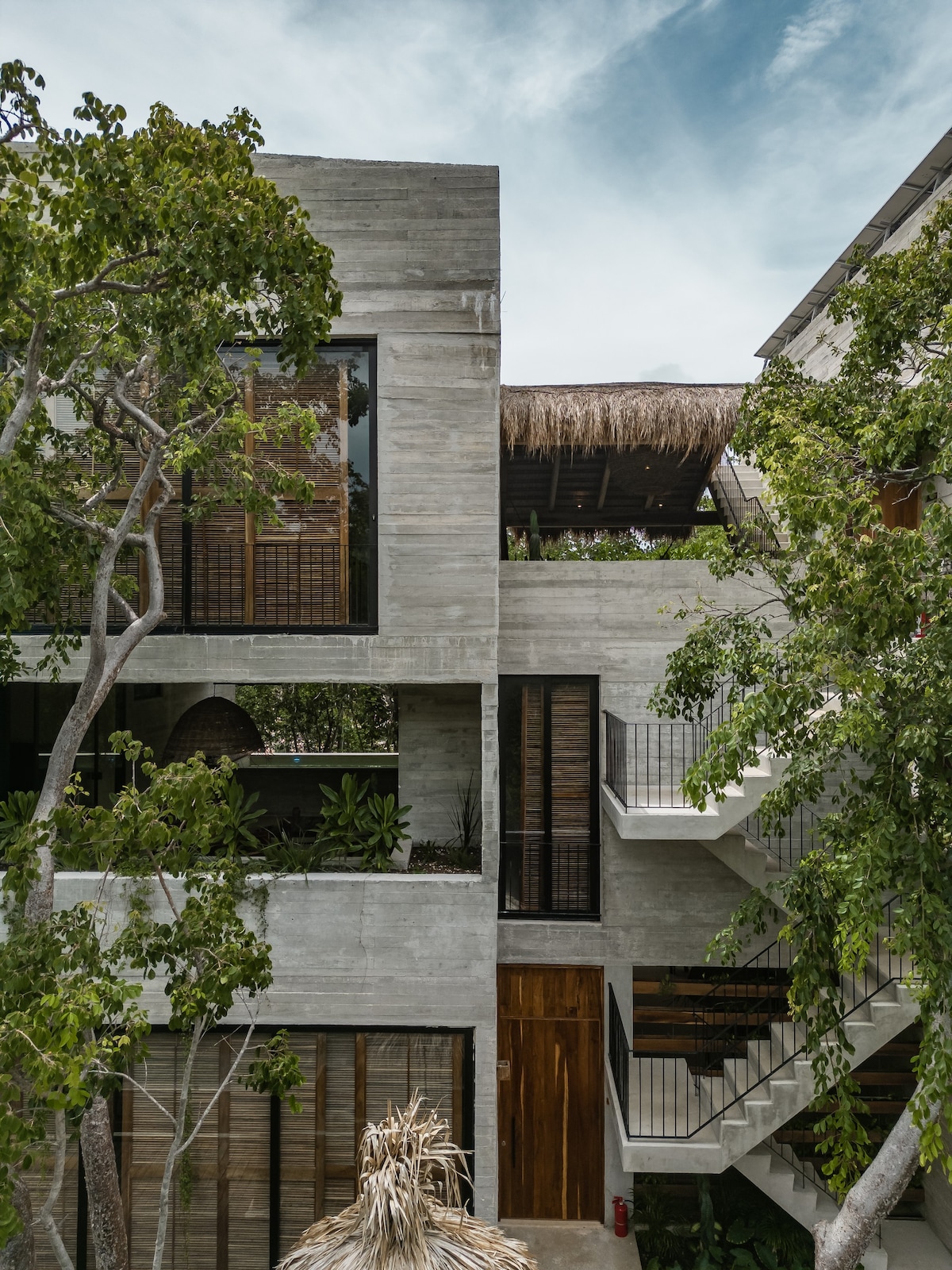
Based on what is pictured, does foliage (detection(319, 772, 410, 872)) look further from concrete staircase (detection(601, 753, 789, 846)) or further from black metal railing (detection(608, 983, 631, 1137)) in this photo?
black metal railing (detection(608, 983, 631, 1137))

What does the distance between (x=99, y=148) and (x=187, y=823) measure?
328 centimetres

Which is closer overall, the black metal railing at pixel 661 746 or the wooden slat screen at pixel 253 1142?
the wooden slat screen at pixel 253 1142

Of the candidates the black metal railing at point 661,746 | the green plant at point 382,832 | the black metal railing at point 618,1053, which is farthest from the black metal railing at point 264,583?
the black metal railing at point 618,1053

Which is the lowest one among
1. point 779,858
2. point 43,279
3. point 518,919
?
point 518,919

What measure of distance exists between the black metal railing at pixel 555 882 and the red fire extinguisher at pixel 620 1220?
8.10ft

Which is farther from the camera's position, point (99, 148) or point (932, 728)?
point (932, 728)

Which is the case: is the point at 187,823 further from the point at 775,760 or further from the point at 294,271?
the point at 775,760

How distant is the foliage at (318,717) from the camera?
10.8m

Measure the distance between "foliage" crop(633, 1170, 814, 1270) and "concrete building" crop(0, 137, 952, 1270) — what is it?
0.24 metres

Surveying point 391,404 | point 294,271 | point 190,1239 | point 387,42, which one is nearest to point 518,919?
point 190,1239

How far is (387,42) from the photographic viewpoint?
7031mm

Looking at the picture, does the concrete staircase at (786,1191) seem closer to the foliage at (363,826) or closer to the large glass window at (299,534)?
the foliage at (363,826)

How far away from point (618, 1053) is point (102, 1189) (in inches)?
160

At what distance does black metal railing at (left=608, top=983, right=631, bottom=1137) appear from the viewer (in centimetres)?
586
